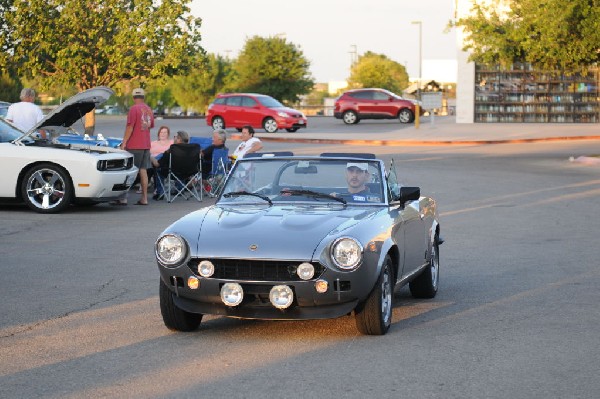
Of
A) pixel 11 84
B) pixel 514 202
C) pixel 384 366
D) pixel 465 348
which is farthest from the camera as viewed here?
pixel 11 84

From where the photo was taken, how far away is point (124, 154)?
18.0 m

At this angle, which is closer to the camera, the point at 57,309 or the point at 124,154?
the point at 57,309

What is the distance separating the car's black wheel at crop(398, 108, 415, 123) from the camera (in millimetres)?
55906

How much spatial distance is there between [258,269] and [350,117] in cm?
4915

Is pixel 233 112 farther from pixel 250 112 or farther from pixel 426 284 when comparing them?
pixel 426 284

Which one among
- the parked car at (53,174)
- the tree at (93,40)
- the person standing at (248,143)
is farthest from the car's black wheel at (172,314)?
the tree at (93,40)

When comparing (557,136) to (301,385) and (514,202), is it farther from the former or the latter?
(301,385)

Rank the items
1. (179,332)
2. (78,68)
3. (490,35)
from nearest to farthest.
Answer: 1. (179,332)
2. (490,35)
3. (78,68)

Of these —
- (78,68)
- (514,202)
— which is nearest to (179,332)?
(514,202)

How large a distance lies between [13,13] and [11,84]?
2969cm

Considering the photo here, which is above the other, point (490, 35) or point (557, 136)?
point (490, 35)

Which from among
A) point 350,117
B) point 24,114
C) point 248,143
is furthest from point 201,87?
point 248,143

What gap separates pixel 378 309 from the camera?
8.00 m

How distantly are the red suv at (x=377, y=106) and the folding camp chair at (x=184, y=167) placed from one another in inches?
1435
